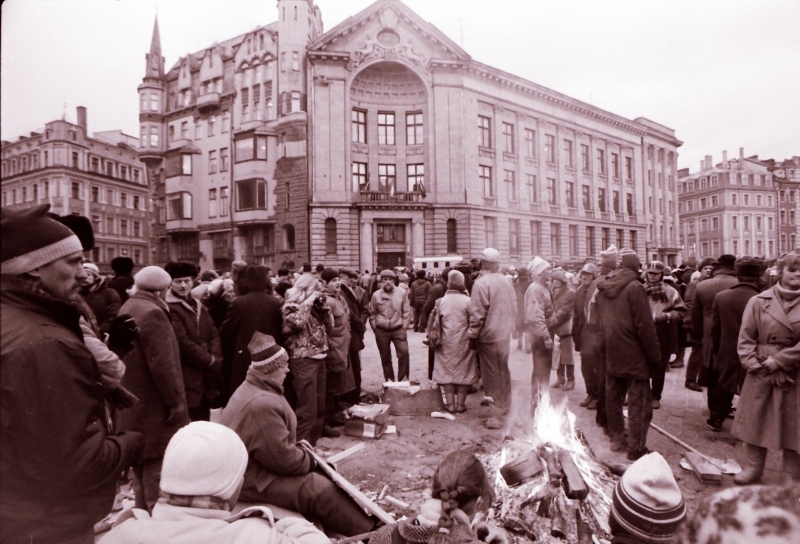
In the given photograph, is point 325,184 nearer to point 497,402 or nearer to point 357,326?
point 357,326

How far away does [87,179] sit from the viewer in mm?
2873

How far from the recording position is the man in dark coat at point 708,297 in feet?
19.9

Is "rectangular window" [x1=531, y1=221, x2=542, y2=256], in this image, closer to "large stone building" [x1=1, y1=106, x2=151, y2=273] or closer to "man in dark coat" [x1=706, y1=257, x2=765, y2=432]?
"man in dark coat" [x1=706, y1=257, x2=765, y2=432]

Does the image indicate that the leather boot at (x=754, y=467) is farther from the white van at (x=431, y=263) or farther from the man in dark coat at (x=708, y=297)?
the white van at (x=431, y=263)

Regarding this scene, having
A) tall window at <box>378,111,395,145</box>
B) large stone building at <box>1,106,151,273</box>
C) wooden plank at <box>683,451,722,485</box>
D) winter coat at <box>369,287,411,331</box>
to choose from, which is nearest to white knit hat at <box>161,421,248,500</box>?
large stone building at <box>1,106,151,273</box>

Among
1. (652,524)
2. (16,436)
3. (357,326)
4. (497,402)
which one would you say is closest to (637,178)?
(497,402)

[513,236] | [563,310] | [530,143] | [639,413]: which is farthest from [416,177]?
[639,413]

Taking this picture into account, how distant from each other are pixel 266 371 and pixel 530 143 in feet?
24.3

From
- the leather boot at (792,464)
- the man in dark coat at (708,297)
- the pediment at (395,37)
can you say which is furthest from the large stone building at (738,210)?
the pediment at (395,37)

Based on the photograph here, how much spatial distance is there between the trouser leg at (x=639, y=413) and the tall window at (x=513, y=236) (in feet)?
15.5

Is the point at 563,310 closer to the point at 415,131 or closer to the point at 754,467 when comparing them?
the point at 754,467

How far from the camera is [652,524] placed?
6.81ft

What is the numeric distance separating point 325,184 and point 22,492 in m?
14.8

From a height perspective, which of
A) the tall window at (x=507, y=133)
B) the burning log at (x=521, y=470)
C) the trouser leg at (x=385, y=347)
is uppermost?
the tall window at (x=507, y=133)
